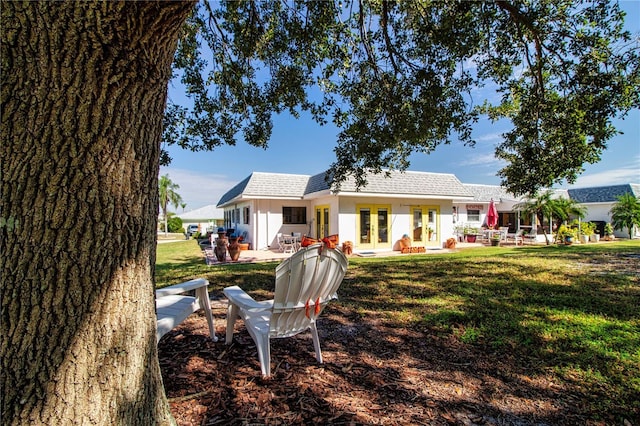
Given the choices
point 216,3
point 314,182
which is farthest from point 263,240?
point 216,3

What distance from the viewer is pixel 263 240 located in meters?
18.3

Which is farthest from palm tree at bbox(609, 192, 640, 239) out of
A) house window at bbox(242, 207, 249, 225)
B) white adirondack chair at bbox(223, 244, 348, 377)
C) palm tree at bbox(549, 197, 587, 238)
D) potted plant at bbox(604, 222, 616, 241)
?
white adirondack chair at bbox(223, 244, 348, 377)

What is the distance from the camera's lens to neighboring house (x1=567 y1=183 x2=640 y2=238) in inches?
1029

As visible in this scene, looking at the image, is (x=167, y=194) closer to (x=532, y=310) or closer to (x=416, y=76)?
(x=416, y=76)

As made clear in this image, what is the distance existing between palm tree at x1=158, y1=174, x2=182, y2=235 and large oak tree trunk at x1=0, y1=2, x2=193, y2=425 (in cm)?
5040

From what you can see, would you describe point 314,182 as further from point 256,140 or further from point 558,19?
point 558,19

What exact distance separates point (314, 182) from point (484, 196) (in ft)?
54.3

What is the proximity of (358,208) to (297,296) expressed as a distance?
45.7 ft

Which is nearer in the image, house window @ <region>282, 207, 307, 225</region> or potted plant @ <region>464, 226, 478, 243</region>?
house window @ <region>282, 207, 307, 225</region>

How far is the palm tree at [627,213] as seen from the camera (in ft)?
74.0

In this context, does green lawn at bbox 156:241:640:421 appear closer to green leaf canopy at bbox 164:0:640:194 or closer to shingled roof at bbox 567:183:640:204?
green leaf canopy at bbox 164:0:640:194

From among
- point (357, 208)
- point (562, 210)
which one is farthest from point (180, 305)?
point (562, 210)

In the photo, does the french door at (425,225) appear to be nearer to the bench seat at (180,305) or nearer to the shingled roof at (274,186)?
the shingled roof at (274,186)

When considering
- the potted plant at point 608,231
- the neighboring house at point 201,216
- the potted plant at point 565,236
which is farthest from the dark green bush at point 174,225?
the potted plant at point 608,231
